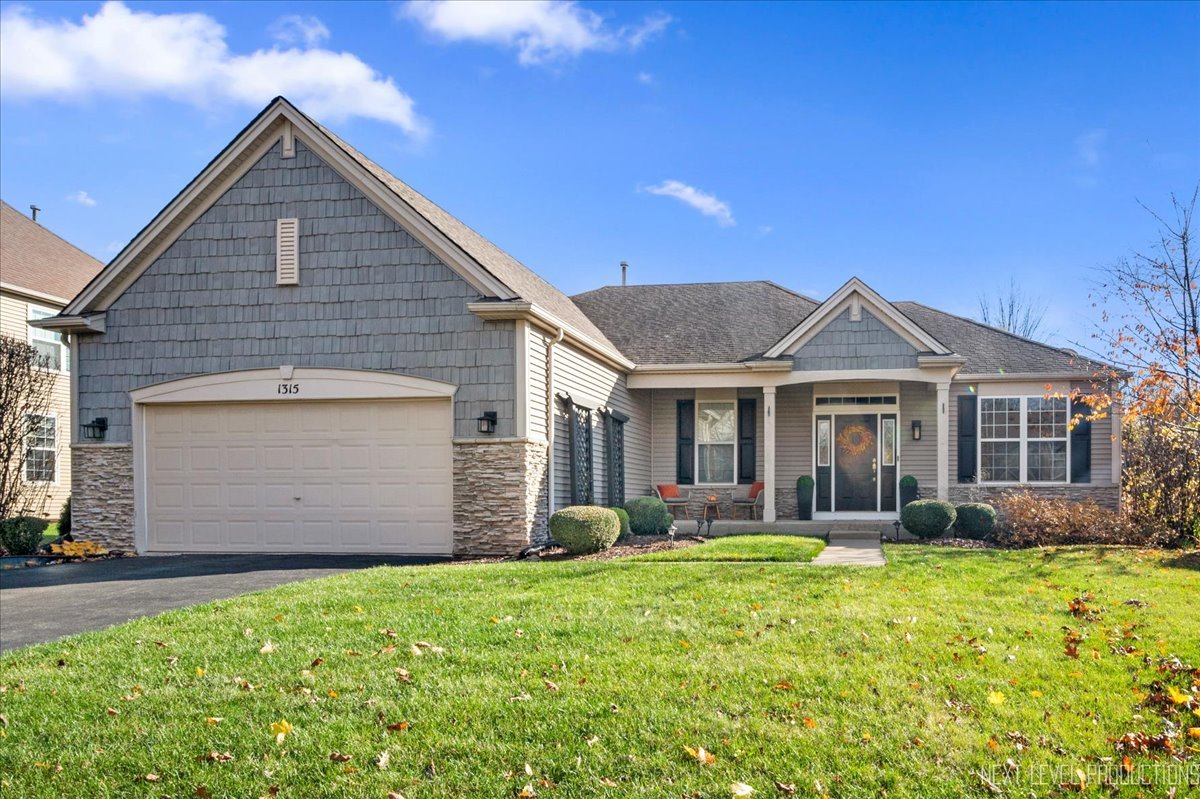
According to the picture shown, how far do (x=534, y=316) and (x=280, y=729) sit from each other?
9.32 meters

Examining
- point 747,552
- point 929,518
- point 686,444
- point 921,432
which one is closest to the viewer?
point 747,552

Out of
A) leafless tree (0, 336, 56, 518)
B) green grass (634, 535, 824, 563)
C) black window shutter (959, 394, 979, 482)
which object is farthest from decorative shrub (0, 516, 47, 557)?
black window shutter (959, 394, 979, 482)

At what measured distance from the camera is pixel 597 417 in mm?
17812

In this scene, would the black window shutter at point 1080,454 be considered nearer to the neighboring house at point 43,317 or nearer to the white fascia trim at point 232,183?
the white fascia trim at point 232,183

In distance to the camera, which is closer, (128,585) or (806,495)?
(128,585)

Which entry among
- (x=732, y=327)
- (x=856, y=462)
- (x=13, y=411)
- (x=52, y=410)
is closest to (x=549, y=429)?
(x=732, y=327)

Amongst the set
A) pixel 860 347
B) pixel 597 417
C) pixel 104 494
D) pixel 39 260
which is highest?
pixel 39 260

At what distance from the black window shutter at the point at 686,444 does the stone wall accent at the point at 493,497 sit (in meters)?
6.70

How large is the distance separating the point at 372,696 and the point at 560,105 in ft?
41.2

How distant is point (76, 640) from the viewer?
27.0 feet

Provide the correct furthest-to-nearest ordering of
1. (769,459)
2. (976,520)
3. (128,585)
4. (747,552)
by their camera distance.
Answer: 1. (769,459)
2. (976,520)
3. (747,552)
4. (128,585)

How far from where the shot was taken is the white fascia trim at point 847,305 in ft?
58.4

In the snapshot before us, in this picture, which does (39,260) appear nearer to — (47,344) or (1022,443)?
(47,344)

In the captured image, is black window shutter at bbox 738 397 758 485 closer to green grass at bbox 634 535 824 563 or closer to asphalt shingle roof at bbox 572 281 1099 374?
asphalt shingle roof at bbox 572 281 1099 374
